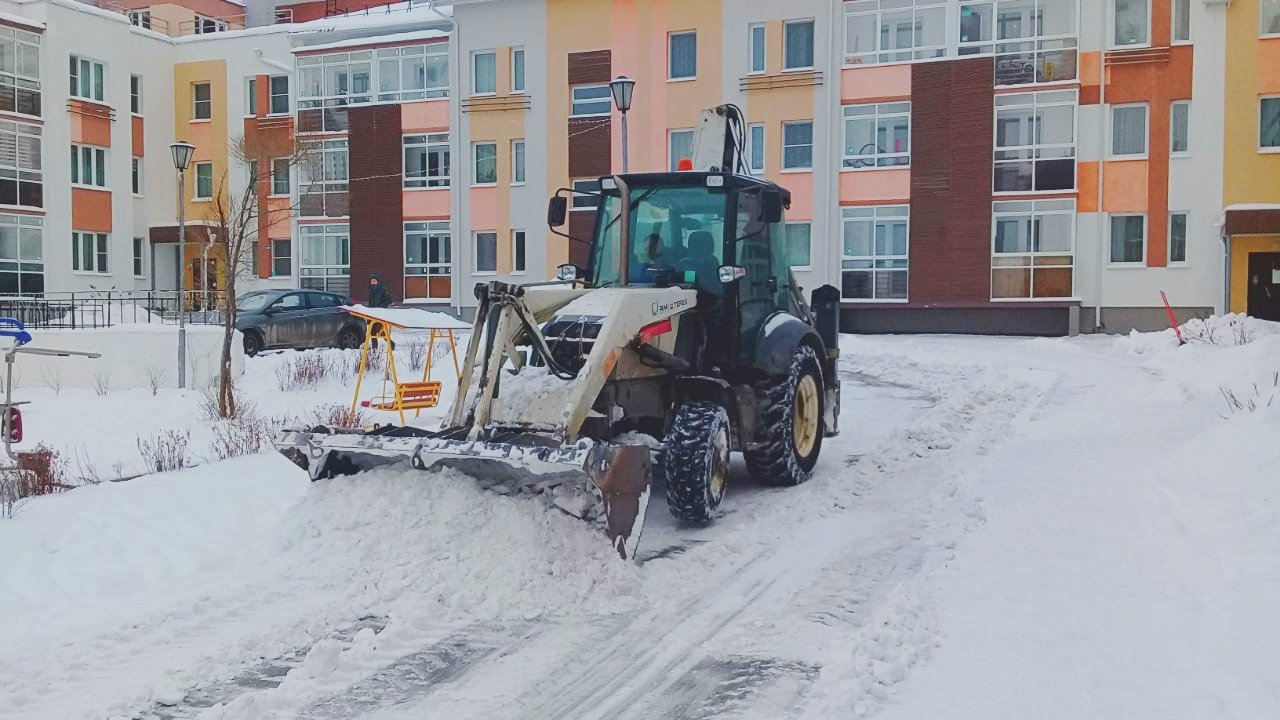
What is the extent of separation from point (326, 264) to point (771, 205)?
1330 inches

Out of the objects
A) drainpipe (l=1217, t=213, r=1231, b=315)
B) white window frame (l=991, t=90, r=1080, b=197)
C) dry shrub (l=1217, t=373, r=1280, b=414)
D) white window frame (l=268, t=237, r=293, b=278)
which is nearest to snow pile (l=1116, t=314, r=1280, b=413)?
dry shrub (l=1217, t=373, r=1280, b=414)

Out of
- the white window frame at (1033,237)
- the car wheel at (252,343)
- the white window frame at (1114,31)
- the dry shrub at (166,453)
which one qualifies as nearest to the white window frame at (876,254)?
the white window frame at (1033,237)

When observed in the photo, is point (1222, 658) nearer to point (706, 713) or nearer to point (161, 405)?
point (706, 713)

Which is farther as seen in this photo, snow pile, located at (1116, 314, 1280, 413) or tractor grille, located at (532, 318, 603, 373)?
snow pile, located at (1116, 314, 1280, 413)

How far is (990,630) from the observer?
19.5 feet

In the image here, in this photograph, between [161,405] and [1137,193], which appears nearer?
[161,405]

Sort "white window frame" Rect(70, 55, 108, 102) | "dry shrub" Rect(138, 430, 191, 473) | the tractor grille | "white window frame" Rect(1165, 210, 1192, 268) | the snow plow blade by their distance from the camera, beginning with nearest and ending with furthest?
the snow plow blade < the tractor grille < "dry shrub" Rect(138, 430, 191, 473) < "white window frame" Rect(1165, 210, 1192, 268) < "white window frame" Rect(70, 55, 108, 102)

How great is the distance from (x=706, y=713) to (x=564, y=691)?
2.21ft

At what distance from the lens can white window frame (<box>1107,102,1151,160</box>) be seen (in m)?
31.2

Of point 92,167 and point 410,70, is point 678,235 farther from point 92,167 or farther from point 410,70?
point 92,167

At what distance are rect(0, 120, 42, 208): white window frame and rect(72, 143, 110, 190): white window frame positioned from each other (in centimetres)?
144

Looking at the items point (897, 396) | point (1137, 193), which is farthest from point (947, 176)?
point (897, 396)

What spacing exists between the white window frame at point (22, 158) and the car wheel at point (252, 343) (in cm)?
1782

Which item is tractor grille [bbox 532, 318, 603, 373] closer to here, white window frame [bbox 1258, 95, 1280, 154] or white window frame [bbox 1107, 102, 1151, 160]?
white window frame [bbox 1107, 102, 1151, 160]
